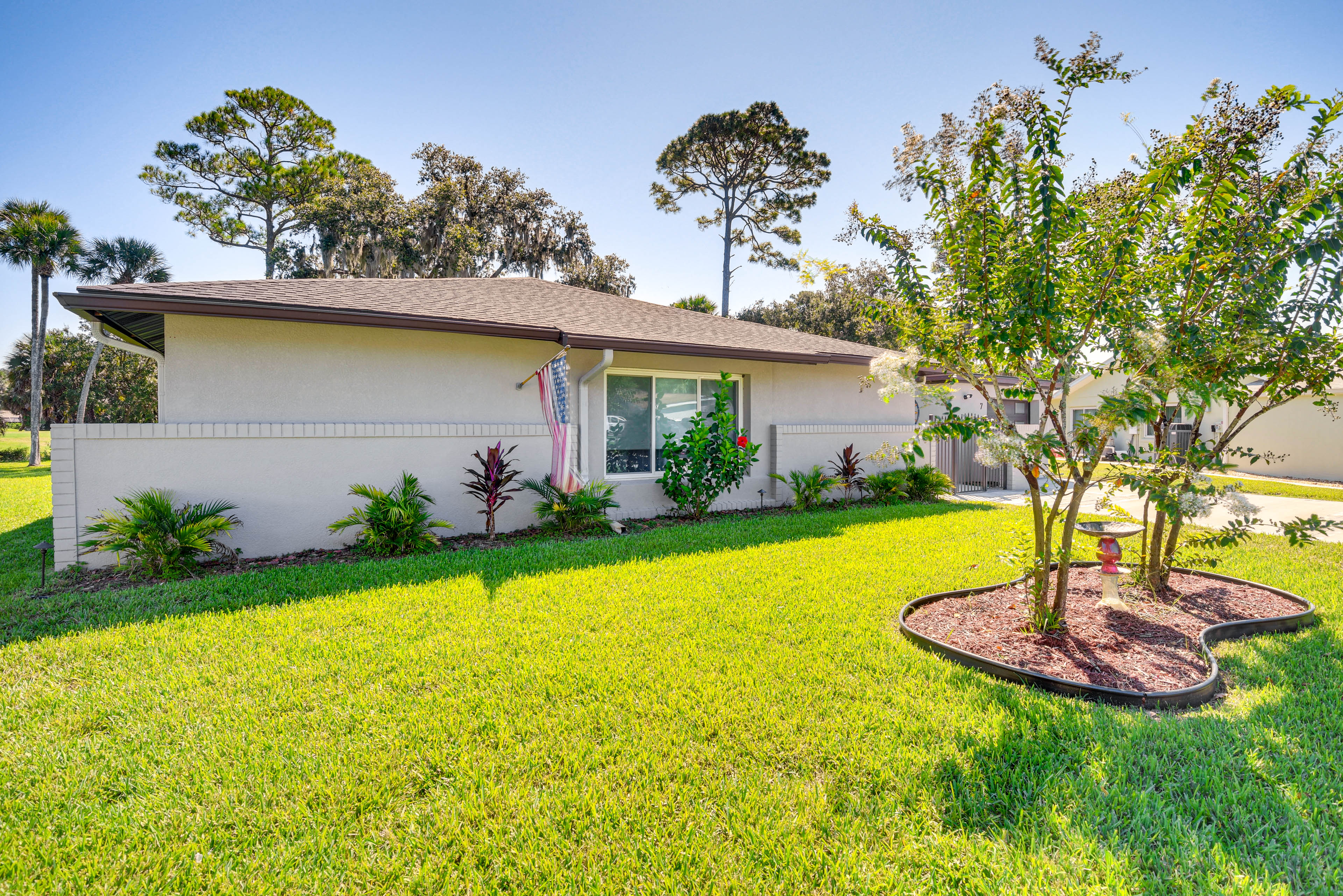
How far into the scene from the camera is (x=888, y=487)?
420 inches

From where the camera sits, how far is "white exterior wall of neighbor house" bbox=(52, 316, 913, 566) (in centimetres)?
610

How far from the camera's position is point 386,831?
2227 mm

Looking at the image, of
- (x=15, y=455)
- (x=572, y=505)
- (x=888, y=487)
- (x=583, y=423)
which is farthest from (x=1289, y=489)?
(x=15, y=455)

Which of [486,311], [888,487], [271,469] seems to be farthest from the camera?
[888,487]

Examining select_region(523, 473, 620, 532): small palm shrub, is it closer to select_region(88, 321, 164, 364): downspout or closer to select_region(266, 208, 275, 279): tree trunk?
select_region(88, 321, 164, 364): downspout

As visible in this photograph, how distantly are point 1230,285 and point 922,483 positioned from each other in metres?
7.58

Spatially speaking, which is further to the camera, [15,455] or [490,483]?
[15,455]

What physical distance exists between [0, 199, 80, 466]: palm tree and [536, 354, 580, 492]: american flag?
26.1 meters

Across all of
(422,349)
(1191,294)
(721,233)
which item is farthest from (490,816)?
(721,233)

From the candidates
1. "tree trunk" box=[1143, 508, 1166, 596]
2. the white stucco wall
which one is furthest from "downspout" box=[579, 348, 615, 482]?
the white stucco wall

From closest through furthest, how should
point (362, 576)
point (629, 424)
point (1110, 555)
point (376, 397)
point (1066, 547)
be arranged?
point (1066, 547) → point (1110, 555) → point (362, 576) → point (376, 397) → point (629, 424)

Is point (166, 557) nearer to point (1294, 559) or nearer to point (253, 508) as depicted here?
point (253, 508)

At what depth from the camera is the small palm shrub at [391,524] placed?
259 inches

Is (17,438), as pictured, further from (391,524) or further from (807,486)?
(807,486)
